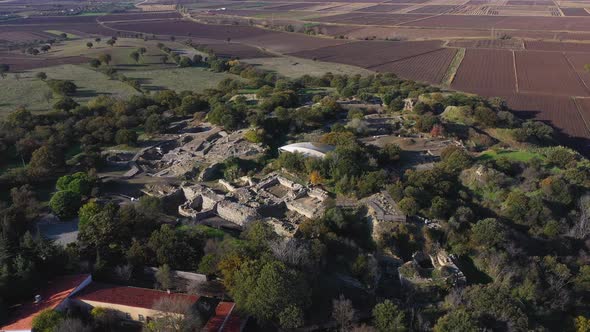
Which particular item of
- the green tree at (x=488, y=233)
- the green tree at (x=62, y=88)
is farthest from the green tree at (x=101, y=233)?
the green tree at (x=62, y=88)

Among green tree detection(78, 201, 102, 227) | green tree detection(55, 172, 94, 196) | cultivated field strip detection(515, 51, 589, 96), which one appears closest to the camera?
green tree detection(78, 201, 102, 227)

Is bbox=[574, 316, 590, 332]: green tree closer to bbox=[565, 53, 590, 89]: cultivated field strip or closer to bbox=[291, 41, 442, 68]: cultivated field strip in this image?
bbox=[565, 53, 590, 89]: cultivated field strip

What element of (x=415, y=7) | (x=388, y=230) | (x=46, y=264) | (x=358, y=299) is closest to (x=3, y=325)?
(x=46, y=264)

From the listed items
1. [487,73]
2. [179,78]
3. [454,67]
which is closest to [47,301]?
[179,78]

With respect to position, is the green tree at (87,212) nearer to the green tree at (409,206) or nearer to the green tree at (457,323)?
the green tree at (409,206)

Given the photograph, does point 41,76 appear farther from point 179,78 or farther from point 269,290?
point 269,290

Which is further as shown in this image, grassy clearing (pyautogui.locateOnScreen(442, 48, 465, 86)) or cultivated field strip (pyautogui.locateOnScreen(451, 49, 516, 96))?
grassy clearing (pyautogui.locateOnScreen(442, 48, 465, 86))

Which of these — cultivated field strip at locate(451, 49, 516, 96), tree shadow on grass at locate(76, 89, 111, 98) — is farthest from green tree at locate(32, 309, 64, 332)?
cultivated field strip at locate(451, 49, 516, 96)
